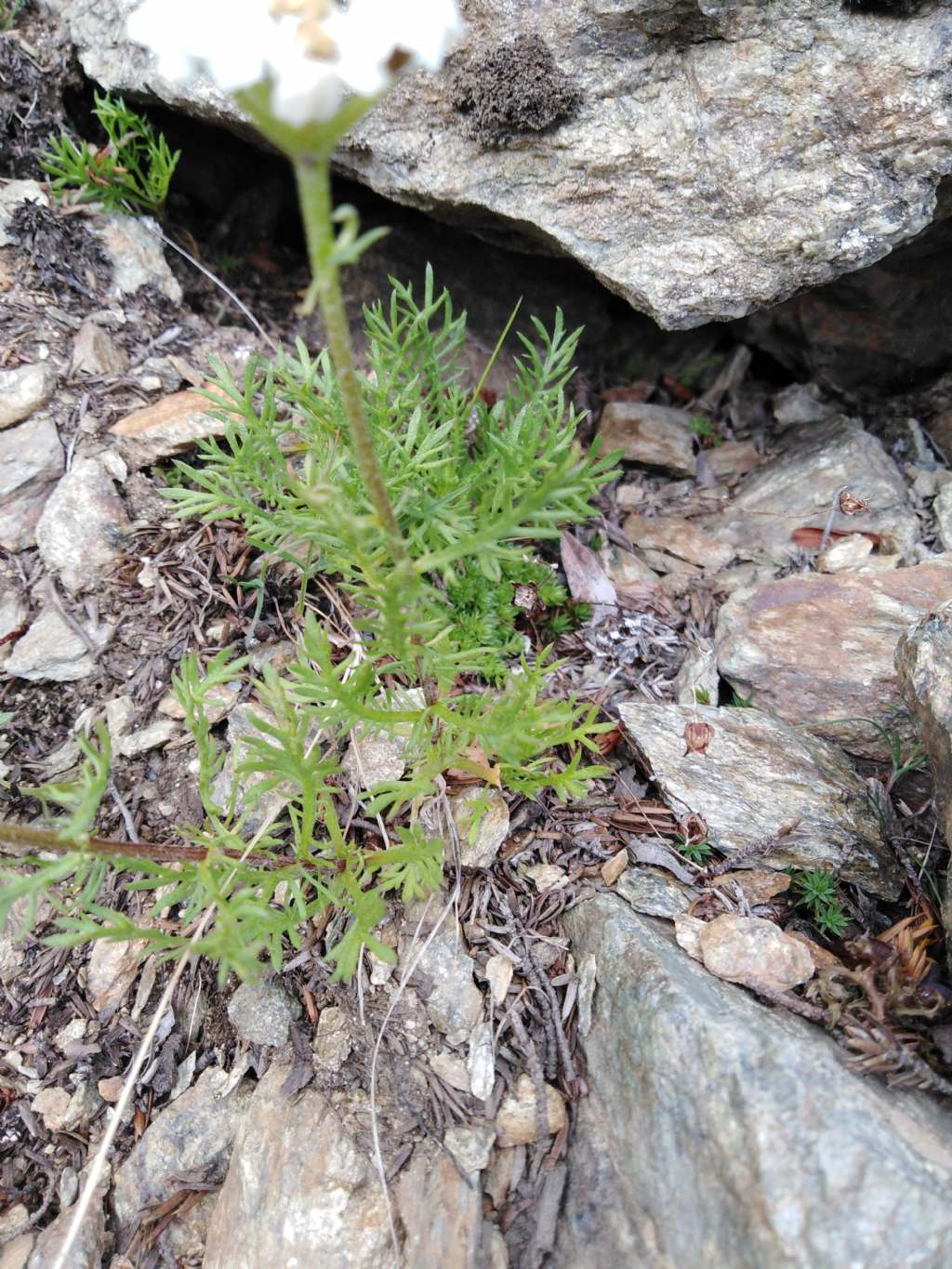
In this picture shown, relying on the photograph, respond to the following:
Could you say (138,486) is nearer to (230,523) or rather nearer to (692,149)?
(230,523)

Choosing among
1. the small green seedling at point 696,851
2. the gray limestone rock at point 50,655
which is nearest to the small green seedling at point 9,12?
the gray limestone rock at point 50,655

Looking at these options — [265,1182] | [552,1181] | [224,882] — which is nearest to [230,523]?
[224,882]

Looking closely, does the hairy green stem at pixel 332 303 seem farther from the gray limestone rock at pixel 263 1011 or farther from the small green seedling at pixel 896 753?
the small green seedling at pixel 896 753

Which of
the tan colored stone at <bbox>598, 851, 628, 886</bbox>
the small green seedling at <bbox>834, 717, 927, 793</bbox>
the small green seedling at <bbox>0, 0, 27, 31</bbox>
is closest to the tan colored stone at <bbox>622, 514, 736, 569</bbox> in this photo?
the small green seedling at <bbox>834, 717, 927, 793</bbox>

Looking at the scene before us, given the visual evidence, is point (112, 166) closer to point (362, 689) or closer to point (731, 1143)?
point (362, 689)

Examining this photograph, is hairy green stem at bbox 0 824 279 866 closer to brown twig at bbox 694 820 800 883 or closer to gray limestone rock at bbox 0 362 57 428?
brown twig at bbox 694 820 800 883

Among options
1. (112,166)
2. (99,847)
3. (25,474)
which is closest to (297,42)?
(99,847)
